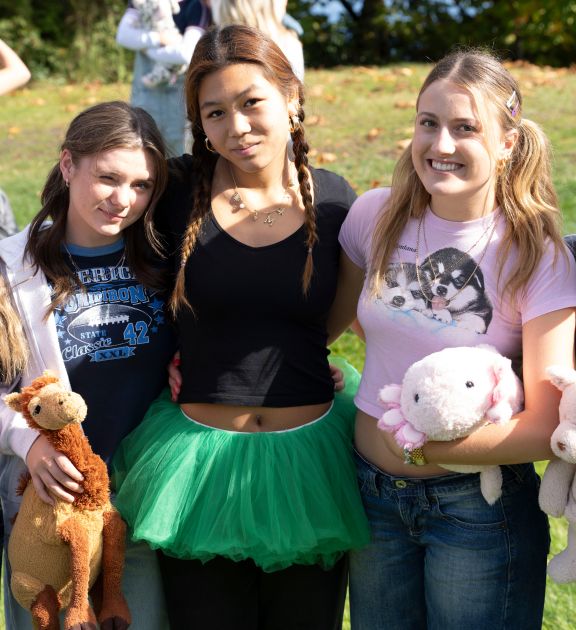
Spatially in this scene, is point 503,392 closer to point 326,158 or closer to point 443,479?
point 443,479

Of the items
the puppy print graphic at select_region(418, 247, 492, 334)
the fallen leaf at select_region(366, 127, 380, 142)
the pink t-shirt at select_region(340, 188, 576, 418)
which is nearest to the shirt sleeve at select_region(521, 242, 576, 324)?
the pink t-shirt at select_region(340, 188, 576, 418)

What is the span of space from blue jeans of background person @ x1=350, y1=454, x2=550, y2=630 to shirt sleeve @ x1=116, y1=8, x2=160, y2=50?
379cm

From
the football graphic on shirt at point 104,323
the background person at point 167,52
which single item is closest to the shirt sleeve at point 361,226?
the football graphic on shirt at point 104,323

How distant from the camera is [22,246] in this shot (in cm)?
291

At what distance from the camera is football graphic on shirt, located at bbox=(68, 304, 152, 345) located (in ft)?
9.43

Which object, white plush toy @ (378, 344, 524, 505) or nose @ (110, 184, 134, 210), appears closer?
white plush toy @ (378, 344, 524, 505)

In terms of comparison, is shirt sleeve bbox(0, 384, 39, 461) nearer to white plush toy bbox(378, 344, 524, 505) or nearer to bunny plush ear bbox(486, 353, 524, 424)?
white plush toy bbox(378, 344, 524, 505)

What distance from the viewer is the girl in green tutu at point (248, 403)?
2.78 meters

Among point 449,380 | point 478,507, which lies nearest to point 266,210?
point 449,380

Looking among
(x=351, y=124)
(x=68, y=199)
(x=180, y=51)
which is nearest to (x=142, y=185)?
(x=68, y=199)

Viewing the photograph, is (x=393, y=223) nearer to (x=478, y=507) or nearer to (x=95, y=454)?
(x=478, y=507)

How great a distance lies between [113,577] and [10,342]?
30.2 inches

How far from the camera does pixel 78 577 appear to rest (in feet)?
8.55

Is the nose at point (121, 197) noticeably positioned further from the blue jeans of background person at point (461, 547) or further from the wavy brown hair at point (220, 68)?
the blue jeans of background person at point (461, 547)
